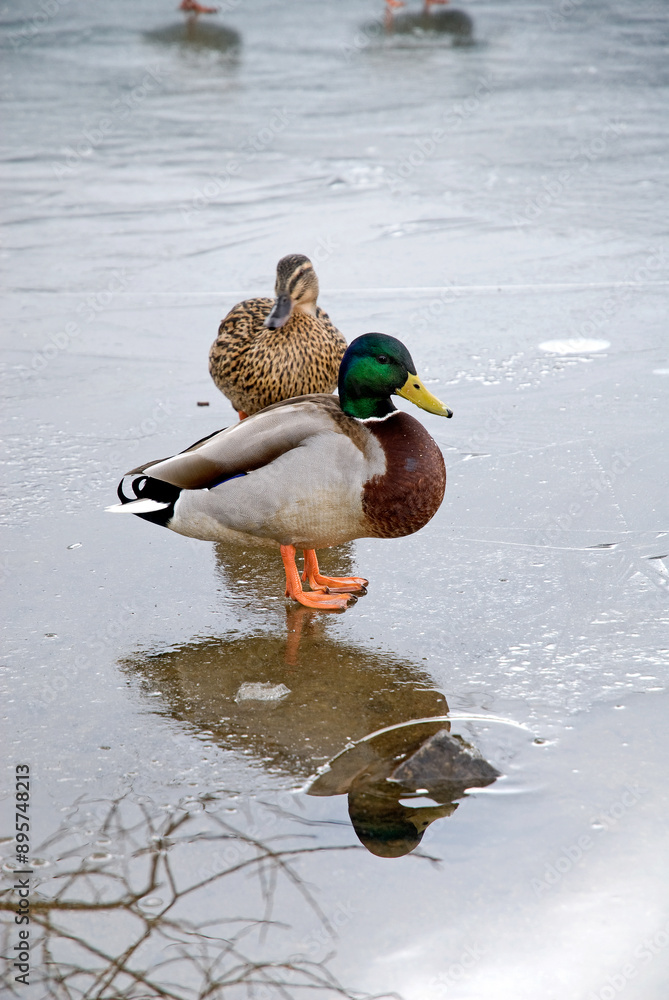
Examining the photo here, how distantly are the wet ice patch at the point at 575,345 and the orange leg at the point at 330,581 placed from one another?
225 centimetres

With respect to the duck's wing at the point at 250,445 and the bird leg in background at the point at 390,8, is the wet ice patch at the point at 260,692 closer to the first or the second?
the duck's wing at the point at 250,445

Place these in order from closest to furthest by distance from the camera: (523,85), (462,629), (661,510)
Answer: (462,629) < (661,510) < (523,85)

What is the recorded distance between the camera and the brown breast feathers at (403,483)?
3.44 m

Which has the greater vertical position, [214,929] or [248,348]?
[248,348]

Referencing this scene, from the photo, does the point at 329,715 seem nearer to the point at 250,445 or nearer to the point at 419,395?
the point at 250,445

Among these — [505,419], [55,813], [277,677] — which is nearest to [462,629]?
[277,677]

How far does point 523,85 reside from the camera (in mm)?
11594

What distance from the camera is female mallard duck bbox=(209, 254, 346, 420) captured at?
445 centimetres

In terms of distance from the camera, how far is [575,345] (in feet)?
18.3

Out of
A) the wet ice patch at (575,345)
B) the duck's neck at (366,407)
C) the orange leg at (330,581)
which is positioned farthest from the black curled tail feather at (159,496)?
the wet ice patch at (575,345)

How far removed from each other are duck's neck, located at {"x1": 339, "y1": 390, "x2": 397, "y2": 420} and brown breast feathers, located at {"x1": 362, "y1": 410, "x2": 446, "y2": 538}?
31 millimetres

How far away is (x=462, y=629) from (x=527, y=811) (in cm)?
91

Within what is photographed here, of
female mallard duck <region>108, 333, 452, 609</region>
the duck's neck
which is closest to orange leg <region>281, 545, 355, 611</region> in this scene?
female mallard duck <region>108, 333, 452, 609</region>

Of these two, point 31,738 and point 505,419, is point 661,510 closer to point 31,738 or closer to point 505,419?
point 505,419
